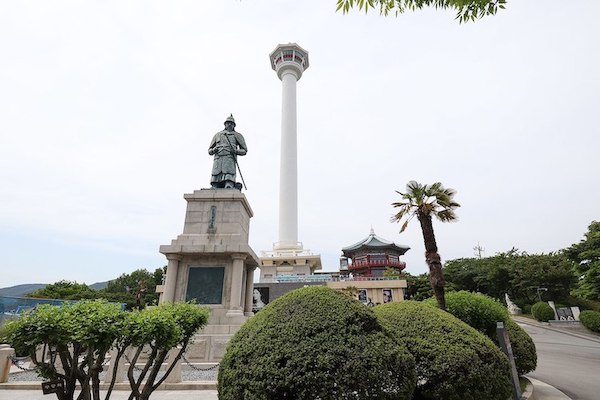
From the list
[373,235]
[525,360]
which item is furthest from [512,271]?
[525,360]

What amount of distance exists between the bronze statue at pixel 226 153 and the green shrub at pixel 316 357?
12.4m

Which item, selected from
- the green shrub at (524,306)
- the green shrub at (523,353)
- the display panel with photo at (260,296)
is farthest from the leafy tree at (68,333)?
the green shrub at (524,306)

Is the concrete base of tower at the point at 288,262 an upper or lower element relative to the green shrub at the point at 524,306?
upper

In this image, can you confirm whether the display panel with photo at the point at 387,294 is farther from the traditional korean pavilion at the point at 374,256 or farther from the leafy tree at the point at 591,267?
the leafy tree at the point at 591,267

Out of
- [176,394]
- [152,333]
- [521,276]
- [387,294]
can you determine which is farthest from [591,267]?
[152,333]

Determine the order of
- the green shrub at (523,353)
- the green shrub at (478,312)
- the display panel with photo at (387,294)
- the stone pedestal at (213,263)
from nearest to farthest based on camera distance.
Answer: the green shrub at (523,353) < the green shrub at (478,312) < the stone pedestal at (213,263) < the display panel with photo at (387,294)

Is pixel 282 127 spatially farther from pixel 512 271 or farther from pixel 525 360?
pixel 525 360

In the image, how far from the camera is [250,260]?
15.1m

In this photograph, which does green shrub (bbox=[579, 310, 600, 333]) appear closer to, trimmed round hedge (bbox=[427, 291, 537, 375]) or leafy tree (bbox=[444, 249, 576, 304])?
leafy tree (bbox=[444, 249, 576, 304])

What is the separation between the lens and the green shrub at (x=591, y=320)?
25.6 metres

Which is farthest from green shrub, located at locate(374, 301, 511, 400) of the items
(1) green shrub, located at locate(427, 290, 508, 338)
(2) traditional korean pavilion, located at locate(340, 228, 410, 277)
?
(2) traditional korean pavilion, located at locate(340, 228, 410, 277)

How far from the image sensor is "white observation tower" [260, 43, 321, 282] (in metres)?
50.3

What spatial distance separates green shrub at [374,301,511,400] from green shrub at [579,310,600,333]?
27.8 metres

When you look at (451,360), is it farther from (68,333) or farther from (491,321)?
A: (68,333)
